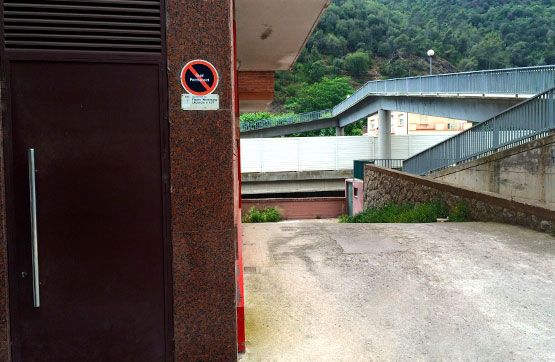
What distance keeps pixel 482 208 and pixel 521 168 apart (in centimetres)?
211

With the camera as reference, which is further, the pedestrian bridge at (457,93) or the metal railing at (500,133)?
the pedestrian bridge at (457,93)

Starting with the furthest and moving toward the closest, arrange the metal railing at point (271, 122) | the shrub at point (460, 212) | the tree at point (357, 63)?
1. the tree at point (357, 63)
2. the metal railing at point (271, 122)
3. the shrub at point (460, 212)

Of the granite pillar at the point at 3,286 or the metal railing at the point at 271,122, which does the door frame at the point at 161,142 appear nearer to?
the granite pillar at the point at 3,286

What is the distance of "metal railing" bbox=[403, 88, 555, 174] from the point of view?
10.7 metres

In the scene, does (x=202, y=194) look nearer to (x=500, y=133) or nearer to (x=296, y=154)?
(x=500, y=133)

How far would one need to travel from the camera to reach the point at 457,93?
2141 cm

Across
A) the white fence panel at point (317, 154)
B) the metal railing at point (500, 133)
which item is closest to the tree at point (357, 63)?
the white fence panel at point (317, 154)

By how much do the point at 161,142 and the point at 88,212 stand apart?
73 centimetres

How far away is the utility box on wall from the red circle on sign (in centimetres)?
1857

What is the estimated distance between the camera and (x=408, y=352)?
359 centimetres

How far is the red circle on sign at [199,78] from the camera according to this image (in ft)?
10.6

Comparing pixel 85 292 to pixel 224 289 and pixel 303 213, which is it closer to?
pixel 224 289

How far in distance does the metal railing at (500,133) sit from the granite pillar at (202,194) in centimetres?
978

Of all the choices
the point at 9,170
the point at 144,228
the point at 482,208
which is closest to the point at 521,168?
the point at 482,208
